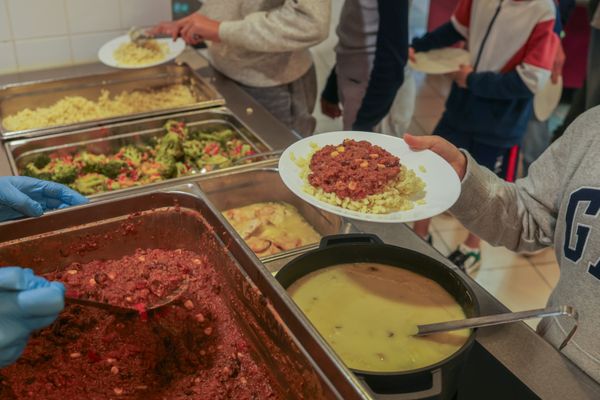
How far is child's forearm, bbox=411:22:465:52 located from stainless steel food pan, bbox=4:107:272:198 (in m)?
1.30

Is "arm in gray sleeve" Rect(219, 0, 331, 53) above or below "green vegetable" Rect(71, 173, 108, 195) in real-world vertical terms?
above

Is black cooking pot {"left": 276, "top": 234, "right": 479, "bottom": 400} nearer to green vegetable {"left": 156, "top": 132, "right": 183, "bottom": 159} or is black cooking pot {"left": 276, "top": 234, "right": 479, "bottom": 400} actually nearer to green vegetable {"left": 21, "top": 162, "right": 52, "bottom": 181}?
green vegetable {"left": 156, "top": 132, "right": 183, "bottom": 159}

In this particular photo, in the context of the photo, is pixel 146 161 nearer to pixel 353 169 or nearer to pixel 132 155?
pixel 132 155

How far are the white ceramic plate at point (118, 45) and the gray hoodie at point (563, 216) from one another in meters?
1.41

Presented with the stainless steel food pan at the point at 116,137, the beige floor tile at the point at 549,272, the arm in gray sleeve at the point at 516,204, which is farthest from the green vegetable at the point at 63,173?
the beige floor tile at the point at 549,272

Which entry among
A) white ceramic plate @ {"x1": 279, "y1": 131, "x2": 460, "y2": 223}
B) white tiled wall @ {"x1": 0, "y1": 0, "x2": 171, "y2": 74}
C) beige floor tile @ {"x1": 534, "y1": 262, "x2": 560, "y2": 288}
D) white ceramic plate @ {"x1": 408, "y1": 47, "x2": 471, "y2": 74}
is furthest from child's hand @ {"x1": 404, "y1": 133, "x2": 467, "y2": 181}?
beige floor tile @ {"x1": 534, "y1": 262, "x2": 560, "y2": 288}

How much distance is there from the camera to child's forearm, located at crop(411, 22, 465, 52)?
296 cm

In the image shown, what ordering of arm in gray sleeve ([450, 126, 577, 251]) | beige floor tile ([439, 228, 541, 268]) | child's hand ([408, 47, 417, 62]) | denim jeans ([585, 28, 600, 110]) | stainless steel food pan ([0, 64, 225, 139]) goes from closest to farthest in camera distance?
arm in gray sleeve ([450, 126, 577, 251]) < stainless steel food pan ([0, 64, 225, 139]) < denim jeans ([585, 28, 600, 110]) < child's hand ([408, 47, 417, 62]) < beige floor tile ([439, 228, 541, 268])

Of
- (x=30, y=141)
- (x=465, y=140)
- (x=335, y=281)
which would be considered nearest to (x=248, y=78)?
(x=30, y=141)

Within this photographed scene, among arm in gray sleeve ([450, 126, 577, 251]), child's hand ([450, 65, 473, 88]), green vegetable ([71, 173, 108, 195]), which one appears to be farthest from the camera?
child's hand ([450, 65, 473, 88])

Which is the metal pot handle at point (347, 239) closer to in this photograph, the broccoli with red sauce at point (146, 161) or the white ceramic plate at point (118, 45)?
the broccoli with red sauce at point (146, 161)

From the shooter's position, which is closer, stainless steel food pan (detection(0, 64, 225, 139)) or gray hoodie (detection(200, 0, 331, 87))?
gray hoodie (detection(200, 0, 331, 87))

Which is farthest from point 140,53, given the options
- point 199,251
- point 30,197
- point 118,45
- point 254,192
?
point 199,251

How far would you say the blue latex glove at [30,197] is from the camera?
1130mm
